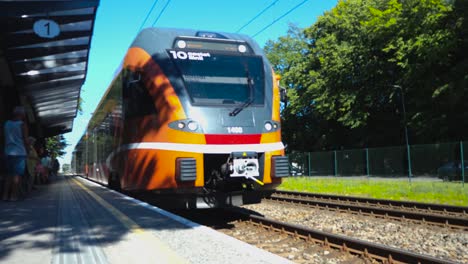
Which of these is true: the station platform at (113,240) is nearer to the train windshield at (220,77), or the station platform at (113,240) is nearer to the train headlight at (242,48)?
the train windshield at (220,77)

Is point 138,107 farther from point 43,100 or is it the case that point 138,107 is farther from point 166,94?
point 43,100

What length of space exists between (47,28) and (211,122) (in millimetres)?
4943

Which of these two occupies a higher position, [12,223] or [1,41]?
[1,41]

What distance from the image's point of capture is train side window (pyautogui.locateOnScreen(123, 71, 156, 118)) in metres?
8.19

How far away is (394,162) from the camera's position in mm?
25984

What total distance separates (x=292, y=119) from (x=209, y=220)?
37.5 m

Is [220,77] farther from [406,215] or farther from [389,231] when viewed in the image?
[406,215]

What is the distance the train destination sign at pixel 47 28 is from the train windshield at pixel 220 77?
11.5 ft

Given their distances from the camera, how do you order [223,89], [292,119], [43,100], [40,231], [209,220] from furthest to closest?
[292,119] → [43,100] → [209,220] → [223,89] → [40,231]

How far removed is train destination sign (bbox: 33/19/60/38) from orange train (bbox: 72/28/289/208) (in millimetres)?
2200

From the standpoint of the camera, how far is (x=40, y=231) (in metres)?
5.74

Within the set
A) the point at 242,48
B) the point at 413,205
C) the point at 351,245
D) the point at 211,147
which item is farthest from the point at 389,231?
the point at 242,48

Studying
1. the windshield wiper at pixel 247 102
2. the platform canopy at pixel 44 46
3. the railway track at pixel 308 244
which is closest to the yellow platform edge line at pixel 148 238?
the railway track at pixel 308 244

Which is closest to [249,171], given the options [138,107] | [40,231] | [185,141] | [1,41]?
[185,141]
